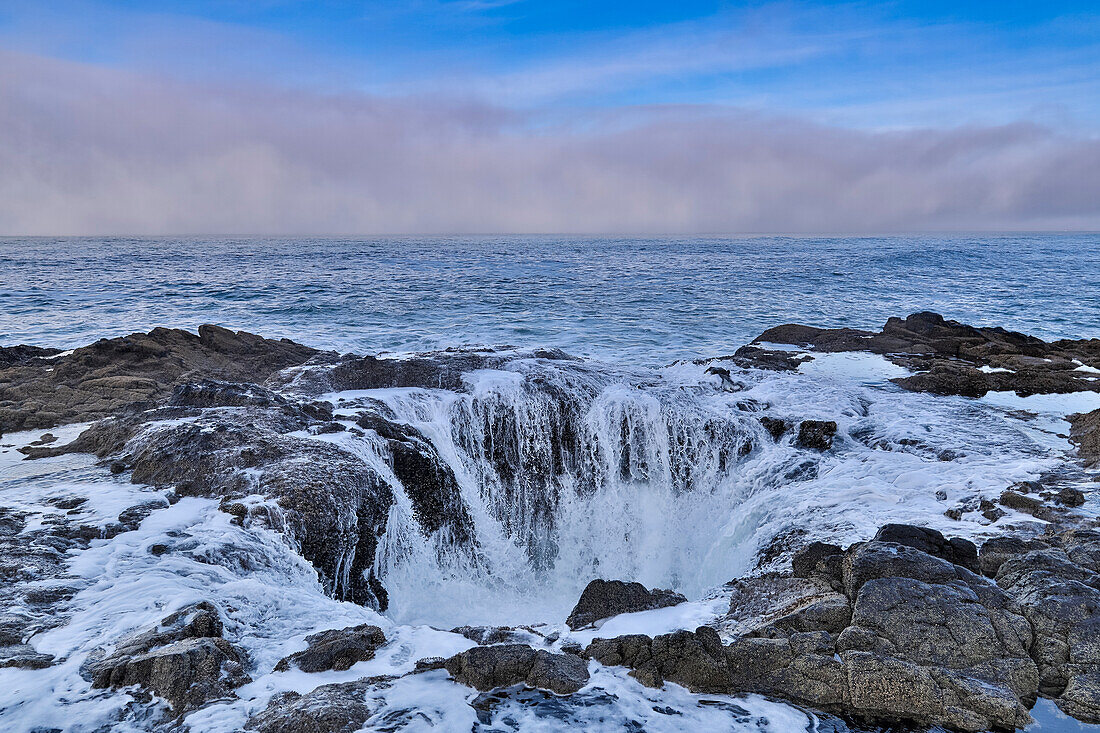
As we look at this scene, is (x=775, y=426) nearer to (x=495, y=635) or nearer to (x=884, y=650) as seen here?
(x=884, y=650)

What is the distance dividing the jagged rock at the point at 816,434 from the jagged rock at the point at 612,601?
5.00 meters

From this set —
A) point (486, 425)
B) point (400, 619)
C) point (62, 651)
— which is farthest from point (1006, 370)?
point (62, 651)

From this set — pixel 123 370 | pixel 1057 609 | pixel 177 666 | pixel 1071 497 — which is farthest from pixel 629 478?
pixel 123 370

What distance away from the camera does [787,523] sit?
8.55 metres

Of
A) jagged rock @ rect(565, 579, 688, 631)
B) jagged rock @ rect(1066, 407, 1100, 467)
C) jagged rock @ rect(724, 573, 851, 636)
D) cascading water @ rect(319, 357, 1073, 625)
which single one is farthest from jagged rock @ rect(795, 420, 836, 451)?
jagged rock @ rect(565, 579, 688, 631)

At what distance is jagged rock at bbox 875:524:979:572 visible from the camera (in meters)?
6.39

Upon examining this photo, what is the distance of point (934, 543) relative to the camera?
6.55 metres

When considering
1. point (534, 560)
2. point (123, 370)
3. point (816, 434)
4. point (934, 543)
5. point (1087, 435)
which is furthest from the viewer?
point (123, 370)

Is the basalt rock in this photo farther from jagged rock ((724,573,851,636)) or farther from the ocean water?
jagged rock ((724,573,851,636))

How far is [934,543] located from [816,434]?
4.44m

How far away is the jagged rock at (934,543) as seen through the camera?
6395mm

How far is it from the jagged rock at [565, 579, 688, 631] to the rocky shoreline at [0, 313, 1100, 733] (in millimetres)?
22

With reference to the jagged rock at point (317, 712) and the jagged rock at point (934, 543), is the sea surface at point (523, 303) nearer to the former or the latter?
the jagged rock at point (934, 543)

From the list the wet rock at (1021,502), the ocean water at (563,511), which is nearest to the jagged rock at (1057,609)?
the ocean water at (563,511)
